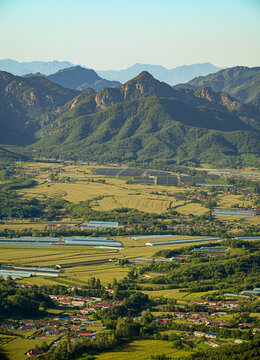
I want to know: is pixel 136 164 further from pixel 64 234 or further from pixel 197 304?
pixel 197 304

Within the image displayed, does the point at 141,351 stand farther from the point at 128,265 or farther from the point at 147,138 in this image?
the point at 147,138

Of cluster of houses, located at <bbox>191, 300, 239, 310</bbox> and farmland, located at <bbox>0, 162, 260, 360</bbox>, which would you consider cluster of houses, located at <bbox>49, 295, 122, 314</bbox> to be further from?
Answer: cluster of houses, located at <bbox>191, 300, 239, 310</bbox>

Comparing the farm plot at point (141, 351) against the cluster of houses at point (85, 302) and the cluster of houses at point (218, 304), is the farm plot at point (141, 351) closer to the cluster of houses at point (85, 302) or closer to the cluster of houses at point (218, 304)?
the cluster of houses at point (85, 302)

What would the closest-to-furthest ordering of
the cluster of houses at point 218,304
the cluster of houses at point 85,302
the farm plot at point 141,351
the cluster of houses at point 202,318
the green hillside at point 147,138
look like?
the farm plot at point 141,351 → the cluster of houses at point 202,318 → the cluster of houses at point 85,302 → the cluster of houses at point 218,304 → the green hillside at point 147,138

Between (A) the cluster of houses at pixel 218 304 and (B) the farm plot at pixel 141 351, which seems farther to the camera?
(A) the cluster of houses at pixel 218 304

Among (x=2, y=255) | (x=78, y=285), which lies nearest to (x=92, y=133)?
(x=2, y=255)

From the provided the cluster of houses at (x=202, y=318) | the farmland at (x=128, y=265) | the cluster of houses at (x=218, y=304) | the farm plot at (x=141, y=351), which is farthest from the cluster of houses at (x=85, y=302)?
the cluster of houses at (x=218, y=304)

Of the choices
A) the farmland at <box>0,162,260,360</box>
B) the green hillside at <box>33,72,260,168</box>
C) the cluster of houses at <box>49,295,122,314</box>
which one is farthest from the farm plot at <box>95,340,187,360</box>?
the green hillside at <box>33,72,260,168</box>

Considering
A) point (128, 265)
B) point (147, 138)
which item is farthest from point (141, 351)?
point (147, 138)

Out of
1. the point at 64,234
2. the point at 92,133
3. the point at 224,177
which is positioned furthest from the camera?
the point at 92,133

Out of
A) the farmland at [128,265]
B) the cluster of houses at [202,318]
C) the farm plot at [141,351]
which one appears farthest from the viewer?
the cluster of houses at [202,318]

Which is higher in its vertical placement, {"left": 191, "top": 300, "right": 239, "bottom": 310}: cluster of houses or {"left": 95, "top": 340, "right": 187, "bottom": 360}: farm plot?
{"left": 191, "top": 300, "right": 239, "bottom": 310}: cluster of houses
